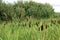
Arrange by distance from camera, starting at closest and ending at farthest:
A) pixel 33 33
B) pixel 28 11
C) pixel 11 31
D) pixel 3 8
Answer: pixel 33 33, pixel 11 31, pixel 3 8, pixel 28 11

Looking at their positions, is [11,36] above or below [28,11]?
above

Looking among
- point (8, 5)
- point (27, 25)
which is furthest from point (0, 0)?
point (27, 25)

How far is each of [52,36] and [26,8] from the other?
2465 cm

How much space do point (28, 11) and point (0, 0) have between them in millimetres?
4401

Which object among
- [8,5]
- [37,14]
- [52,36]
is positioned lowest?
[37,14]

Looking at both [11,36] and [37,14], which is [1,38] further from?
[37,14]

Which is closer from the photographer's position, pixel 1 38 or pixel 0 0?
pixel 1 38

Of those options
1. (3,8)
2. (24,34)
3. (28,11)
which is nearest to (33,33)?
(24,34)

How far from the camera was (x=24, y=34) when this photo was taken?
262 cm

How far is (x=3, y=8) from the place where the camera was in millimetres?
22844

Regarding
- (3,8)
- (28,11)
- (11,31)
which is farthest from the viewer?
(28,11)

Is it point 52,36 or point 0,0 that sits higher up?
point 52,36

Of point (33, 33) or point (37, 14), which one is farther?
point (37, 14)

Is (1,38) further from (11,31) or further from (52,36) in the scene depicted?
(52,36)
